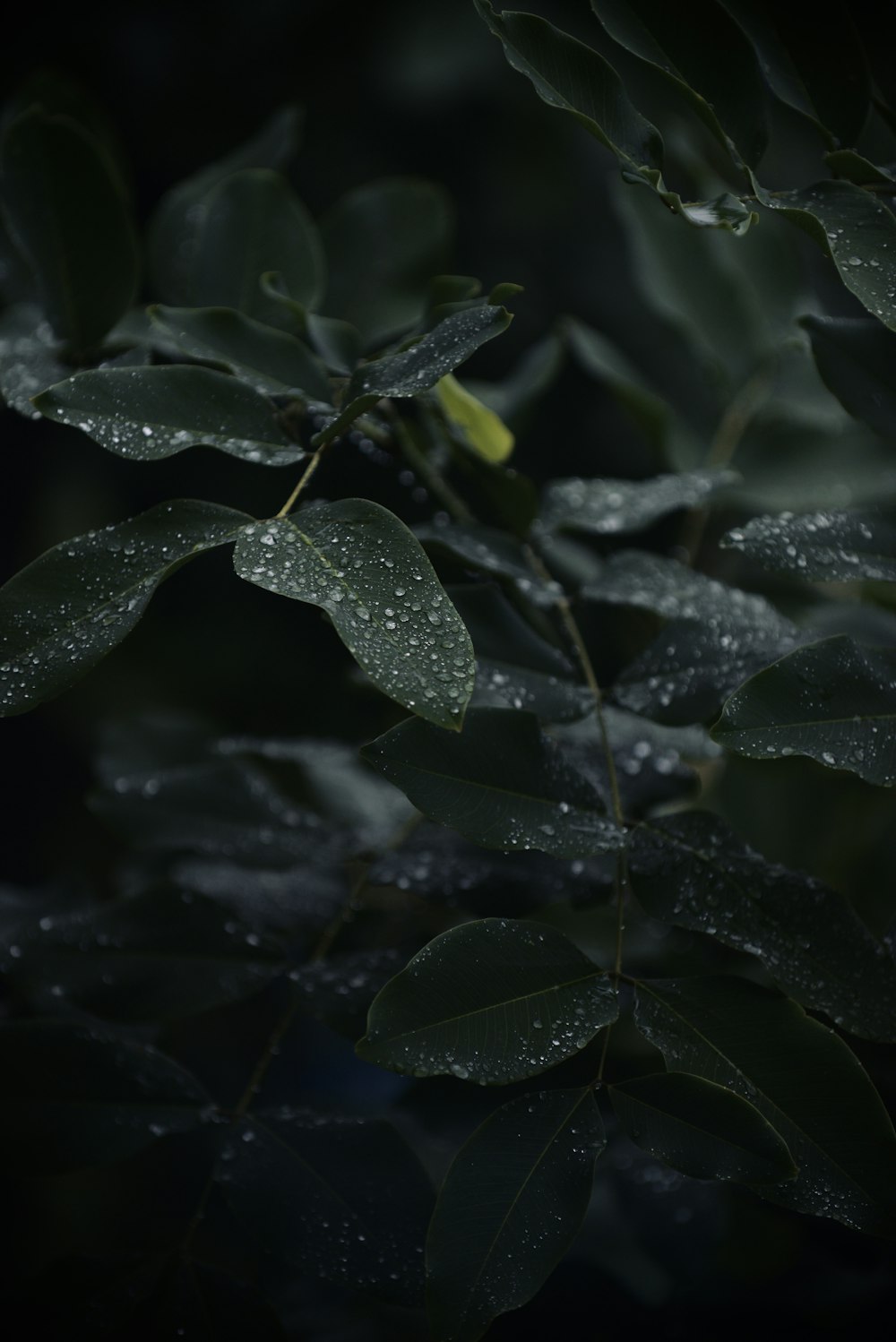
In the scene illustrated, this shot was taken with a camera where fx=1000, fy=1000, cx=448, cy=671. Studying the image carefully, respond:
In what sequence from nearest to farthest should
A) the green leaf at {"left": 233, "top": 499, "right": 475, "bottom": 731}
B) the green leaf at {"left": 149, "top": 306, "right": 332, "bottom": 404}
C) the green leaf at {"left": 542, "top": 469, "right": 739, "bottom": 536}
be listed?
1. the green leaf at {"left": 233, "top": 499, "right": 475, "bottom": 731}
2. the green leaf at {"left": 149, "top": 306, "right": 332, "bottom": 404}
3. the green leaf at {"left": 542, "top": 469, "right": 739, "bottom": 536}

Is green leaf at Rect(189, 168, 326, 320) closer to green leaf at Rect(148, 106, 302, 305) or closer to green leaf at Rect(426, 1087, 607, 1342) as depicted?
green leaf at Rect(148, 106, 302, 305)

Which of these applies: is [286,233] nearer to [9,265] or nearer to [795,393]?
[9,265]

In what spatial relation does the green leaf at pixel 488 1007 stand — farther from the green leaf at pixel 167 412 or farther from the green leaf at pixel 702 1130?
the green leaf at pixel 167 412

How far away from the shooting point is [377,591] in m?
0.34

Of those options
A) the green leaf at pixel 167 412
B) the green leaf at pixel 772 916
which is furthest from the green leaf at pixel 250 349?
the green leaf at pixel 772 916

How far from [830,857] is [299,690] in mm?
671

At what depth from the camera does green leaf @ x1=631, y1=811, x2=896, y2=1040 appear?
37 cm

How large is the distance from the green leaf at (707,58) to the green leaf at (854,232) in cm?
5

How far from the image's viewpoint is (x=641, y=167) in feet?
1.24

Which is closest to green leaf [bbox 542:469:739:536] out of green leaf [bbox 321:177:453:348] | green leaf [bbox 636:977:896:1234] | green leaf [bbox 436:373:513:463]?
green leaf [bbox 436:373:513:463]

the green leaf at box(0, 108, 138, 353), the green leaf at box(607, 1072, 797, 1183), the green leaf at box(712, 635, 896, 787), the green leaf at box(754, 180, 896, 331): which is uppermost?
the green leaf at box(0, 108, 138, 353)

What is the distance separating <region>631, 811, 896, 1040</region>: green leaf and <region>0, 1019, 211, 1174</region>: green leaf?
A: 241 mm

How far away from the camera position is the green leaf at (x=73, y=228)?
502 mm

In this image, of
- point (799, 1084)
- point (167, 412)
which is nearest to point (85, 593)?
point (167, 412)
